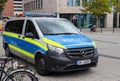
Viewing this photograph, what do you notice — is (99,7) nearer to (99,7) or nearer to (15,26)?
(99,7)

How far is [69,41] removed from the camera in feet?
26.3

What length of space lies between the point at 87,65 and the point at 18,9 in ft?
429

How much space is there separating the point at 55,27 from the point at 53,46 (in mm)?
1347

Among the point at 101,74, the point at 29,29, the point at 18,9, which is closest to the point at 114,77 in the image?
the point at 101,74

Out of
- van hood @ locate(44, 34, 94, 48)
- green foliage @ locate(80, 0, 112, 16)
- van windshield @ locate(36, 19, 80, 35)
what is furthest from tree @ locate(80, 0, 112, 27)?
van hood @ locate(44, 34, 94, 48)

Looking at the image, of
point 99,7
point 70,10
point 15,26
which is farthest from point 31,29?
point 70,10

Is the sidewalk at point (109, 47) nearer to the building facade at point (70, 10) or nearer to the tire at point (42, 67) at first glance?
the tire at point (42, 67)

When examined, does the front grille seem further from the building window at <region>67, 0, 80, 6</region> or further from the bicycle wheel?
the building window at <region>67, 0, 80, 6</region>

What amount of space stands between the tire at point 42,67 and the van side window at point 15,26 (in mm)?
2058

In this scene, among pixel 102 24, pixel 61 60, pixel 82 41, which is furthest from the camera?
pixel 102 24

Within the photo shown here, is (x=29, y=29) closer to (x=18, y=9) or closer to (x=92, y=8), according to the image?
(x=92, y=8)

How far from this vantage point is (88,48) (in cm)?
806

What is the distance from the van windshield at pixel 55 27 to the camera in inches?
345

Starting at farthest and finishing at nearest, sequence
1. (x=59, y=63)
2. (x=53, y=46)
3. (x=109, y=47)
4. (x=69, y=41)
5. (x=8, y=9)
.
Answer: (x=8, y=9), (x=109, y=47), (x=69, y=41), (x=53, y=46), (x=59, y=63)
